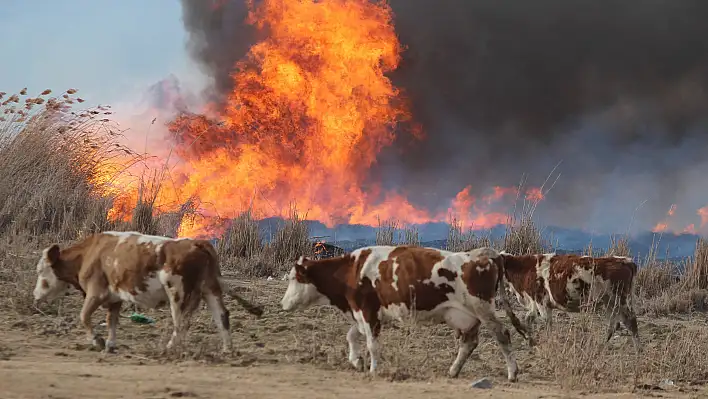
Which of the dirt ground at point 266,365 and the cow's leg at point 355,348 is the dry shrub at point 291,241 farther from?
the cow's leg at point 355,348

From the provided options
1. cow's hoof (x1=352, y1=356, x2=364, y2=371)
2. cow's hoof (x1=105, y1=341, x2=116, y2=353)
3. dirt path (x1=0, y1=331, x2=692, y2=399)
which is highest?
cow's hoof (x1=105, y1=341, x2=116, y2=353)

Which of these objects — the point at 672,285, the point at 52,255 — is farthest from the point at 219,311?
the point at 672,285

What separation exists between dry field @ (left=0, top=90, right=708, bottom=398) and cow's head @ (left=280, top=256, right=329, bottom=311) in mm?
586

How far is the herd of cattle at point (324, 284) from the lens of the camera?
783cm

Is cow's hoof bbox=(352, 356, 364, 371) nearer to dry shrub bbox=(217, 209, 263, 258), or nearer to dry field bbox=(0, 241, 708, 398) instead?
dry field bbox=(0, 241, 708, 398)

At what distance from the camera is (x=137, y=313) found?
34.0 ft

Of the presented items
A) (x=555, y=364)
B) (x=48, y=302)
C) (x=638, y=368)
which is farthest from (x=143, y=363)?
(x=638, y=368)

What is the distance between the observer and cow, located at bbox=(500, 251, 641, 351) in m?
10.9

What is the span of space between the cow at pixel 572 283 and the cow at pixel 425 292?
3.20 meters

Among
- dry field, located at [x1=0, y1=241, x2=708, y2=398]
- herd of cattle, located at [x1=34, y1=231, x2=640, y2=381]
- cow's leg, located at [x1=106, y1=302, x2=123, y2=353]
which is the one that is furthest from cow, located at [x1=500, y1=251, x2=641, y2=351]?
cow's leg, located at [x1=106, y1=302, x2=123, y2=353]

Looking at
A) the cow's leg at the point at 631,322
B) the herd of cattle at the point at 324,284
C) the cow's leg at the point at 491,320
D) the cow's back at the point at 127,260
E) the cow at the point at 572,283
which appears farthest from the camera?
the cow at the point at 572,283

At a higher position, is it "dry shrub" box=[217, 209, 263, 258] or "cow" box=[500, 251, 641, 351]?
"dry shrub" box=[217, 209, 263, 258]

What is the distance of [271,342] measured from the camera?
9531 mm

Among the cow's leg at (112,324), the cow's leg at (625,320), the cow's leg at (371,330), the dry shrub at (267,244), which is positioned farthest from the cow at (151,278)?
the dry shrub at (267,244)
